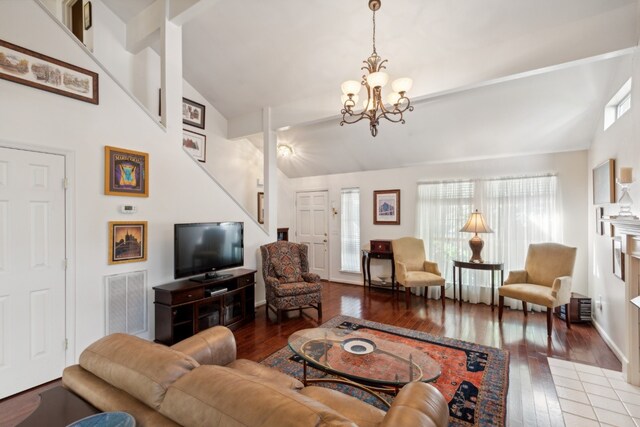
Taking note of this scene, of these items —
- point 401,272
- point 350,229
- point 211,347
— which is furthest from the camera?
point 350,229

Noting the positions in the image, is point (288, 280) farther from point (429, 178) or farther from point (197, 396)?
point (197, 396)

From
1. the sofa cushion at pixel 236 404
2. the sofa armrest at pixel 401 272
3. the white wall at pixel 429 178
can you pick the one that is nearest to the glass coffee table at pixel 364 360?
the sofa cushion at pixel 236 404

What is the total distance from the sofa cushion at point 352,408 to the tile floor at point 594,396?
161cm

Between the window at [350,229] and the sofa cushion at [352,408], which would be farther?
the window at [350,229]

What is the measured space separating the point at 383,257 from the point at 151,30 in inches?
187

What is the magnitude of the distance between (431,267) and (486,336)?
148 centimetres

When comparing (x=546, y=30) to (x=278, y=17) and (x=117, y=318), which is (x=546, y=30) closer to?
(x=278, y=17)

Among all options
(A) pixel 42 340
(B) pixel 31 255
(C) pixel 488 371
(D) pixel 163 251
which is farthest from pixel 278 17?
(C) pixel 488 371

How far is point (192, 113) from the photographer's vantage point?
4.76 metres

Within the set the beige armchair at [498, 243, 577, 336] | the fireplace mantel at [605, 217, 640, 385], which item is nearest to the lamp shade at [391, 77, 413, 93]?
the fireplace mantel at [605, 217, 640, 385]

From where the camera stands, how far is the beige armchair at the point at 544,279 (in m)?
3.39

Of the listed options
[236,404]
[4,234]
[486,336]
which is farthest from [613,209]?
[4,234]

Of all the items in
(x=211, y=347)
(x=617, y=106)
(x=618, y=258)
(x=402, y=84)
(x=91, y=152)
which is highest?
(x=617, y=106)

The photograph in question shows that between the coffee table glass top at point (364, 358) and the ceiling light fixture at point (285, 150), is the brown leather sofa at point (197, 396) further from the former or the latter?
the ceiling light fixture at point (285, 150)
